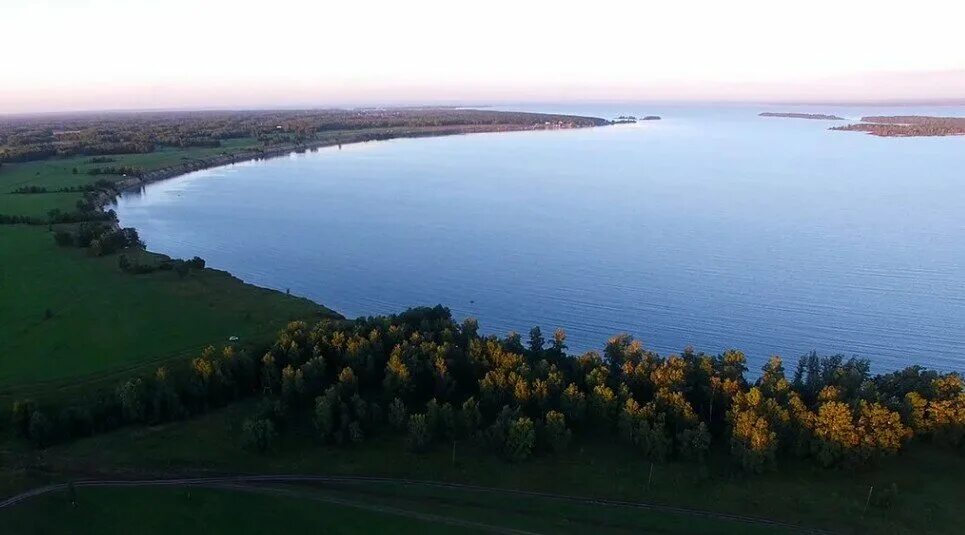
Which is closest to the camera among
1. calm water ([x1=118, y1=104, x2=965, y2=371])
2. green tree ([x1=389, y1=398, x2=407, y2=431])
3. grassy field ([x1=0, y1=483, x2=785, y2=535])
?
grassy field ([x1=0, y1=483, x2=785, y2=535])

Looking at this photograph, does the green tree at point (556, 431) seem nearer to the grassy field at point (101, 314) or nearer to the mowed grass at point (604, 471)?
the mowed grass at point (604, 471)

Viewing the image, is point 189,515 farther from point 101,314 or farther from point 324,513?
point 101,314

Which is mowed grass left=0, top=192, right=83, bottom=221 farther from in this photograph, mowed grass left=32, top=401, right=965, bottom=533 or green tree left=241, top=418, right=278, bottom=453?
green tree left=241, top=418, right=278, bottom=453

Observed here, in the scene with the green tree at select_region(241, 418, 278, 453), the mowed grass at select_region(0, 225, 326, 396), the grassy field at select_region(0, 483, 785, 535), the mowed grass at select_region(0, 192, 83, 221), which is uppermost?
the mowed grass at select_region(0, 192, 83, 221)

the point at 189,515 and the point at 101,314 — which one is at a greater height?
the point at 101,314

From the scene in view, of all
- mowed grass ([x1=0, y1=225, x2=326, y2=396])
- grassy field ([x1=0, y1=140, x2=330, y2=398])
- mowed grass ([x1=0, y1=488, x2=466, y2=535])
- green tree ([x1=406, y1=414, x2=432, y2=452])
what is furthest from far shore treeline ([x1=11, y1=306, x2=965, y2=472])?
mowed grass ([x1=0, y1=225, x2=326, y2=396])

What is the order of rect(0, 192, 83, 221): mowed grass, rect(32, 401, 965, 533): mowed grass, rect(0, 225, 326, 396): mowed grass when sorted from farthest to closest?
rect(0, 192, 83, 221): mowed grass
rect(0, 225, 326, 396): mowed grass
rect(32, 401, 965, 533): mowed grass

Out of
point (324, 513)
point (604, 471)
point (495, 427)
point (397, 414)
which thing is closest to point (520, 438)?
point (495, 427)

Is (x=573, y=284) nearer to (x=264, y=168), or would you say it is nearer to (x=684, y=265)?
(x=684, y=265)
